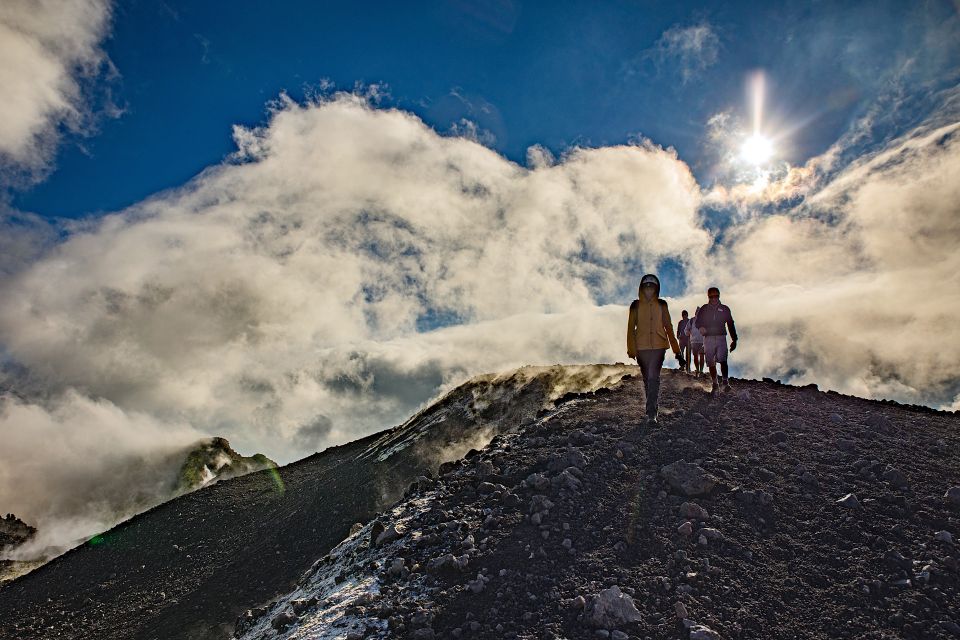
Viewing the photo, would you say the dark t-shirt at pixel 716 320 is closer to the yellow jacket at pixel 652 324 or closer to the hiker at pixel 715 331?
the hiker at pixel 715 331

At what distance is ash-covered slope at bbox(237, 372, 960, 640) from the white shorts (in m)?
2.59

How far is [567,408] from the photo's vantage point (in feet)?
50.8

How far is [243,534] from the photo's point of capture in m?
22.6

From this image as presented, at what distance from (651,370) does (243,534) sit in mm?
18775

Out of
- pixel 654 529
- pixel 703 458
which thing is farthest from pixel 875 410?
pixel 654 529

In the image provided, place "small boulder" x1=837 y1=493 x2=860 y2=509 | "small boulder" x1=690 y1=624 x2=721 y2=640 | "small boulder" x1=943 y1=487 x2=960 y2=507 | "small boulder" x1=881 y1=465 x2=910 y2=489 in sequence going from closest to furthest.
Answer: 1. "small boulder" x1=690 y1=624 x2=721 y2=640
2. "small boulder" x1=943 y1=487 x2=960 y2=507
3. "small boulder" x1=837 y1=493 x2=860 y2=509
4. "small boulder" x1=881 y1=465 x2=910 y2=489

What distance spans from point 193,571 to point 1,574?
77251 millimetres

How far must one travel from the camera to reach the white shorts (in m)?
15.8

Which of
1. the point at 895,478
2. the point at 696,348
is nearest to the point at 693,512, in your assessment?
the point at 895,478

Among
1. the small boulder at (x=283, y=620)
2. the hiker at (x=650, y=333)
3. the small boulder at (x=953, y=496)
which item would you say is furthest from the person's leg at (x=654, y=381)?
the small boulder at (x=283, y=620)

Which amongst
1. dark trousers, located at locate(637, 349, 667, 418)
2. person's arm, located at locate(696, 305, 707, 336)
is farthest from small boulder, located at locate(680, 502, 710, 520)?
person's arm, located at locate(696, 305, 707, 336)

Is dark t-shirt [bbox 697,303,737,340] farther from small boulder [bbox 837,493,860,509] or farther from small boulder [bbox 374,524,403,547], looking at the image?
small boulder [bbox 374,524,403,547]

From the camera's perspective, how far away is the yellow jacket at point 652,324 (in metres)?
13.4

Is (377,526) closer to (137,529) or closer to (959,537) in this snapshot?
(959,537)
